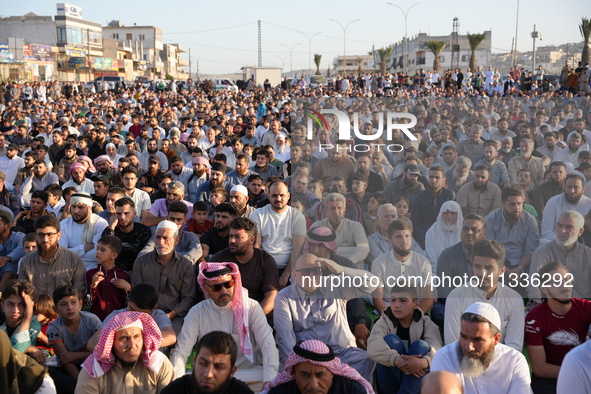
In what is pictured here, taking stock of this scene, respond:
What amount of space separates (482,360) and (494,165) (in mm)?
3392

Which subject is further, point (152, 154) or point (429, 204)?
point (152, 154)

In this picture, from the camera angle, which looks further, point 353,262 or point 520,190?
point 520,190

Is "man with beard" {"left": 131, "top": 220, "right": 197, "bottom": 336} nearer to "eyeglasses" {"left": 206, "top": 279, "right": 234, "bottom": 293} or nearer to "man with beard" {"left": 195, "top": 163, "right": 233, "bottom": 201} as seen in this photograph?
"eyeglasses" {"left": 206, "top": 279, "right": 234, "bottom": 293}

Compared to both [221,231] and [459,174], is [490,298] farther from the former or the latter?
[221,231]

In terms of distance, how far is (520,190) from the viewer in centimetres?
551

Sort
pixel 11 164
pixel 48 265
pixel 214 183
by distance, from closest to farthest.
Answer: pixel 48 265 → pixel 214 183 → pixel 11 164

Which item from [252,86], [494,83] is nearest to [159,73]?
[252,86]

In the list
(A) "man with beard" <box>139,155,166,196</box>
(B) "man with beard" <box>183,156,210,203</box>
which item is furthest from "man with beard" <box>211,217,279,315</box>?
(A) "man with beard" <box>139,155,166,196</box>

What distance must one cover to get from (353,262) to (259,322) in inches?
50.6

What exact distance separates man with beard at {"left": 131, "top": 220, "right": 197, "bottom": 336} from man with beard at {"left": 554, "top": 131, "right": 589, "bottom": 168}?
4434 millimetres

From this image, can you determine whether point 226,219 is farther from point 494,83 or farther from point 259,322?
point 494,83

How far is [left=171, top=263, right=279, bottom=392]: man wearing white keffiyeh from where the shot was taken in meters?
3.90

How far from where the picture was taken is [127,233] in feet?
18.4

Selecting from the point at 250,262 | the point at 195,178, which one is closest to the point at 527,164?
the point at 250,262
